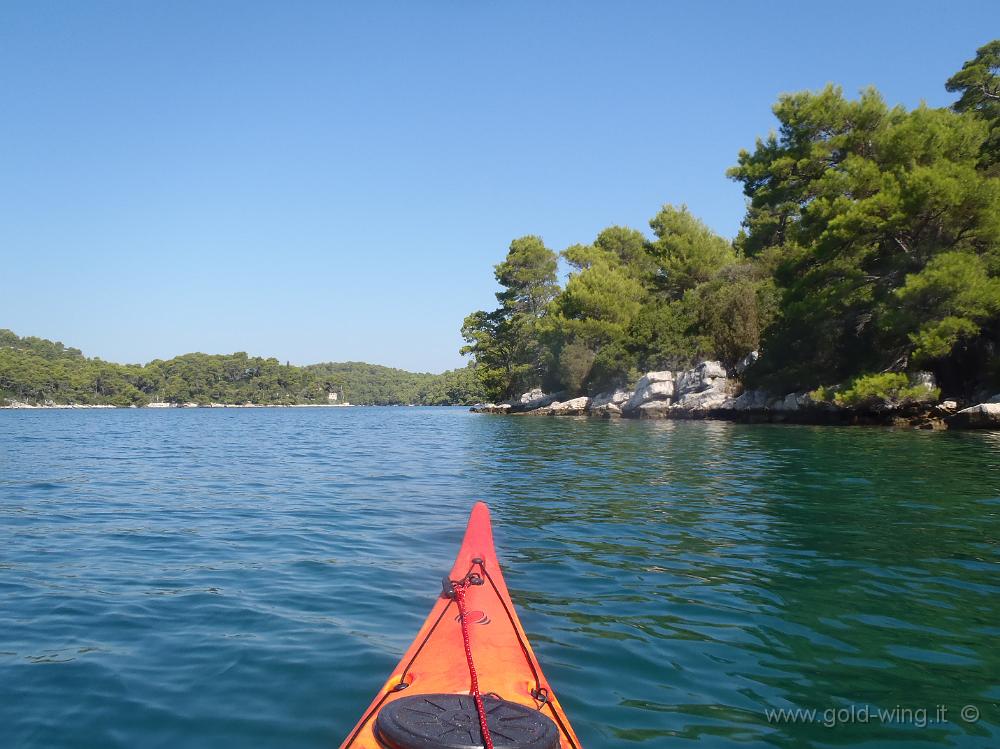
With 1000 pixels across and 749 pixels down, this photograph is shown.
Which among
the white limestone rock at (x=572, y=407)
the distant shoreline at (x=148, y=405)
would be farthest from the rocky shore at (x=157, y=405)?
the white limestone rock at (x=572, y=407)

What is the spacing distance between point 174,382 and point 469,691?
490ft

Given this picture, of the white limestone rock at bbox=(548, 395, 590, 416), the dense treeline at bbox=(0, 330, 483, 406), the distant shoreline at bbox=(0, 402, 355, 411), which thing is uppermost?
the dense treeline at bbox=(0, 330, 483, 406)

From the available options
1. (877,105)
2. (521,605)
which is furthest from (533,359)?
(521,605)

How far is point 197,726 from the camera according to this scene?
11.1ft

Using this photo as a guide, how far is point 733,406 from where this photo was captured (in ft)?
117

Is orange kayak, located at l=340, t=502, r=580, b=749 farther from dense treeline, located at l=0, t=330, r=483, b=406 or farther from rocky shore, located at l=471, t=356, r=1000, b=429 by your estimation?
dense treeline, located at l=0, t=330, r=483, b=406

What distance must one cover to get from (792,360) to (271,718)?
1308 inches

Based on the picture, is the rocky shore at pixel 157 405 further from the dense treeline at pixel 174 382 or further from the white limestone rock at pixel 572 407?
the white limestone rock at pixel 572 407

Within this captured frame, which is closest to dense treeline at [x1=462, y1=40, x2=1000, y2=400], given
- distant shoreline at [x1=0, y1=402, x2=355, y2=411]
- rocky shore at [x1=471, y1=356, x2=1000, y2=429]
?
rocky shore at [x1=471, y1=356, x2=1000, y2=429]

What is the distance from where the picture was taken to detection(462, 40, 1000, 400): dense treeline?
24.0 m

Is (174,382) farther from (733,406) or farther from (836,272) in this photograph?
(836,272)

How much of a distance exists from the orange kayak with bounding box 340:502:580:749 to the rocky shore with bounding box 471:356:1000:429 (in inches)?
962

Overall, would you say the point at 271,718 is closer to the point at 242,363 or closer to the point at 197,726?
the point at 197,726

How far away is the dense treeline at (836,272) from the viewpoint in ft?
78.8
